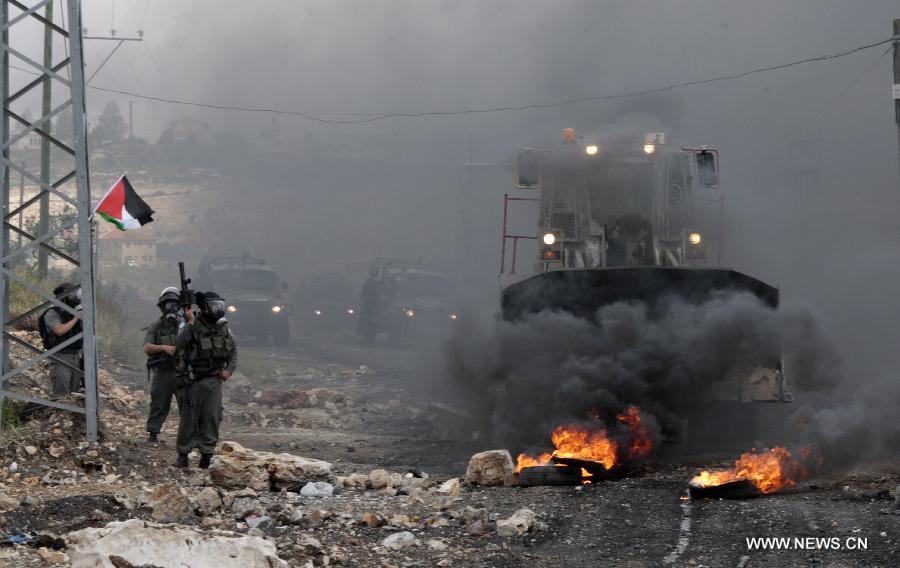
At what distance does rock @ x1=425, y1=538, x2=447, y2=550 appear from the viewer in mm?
6764

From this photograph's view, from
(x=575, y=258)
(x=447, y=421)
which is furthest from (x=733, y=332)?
(x=447, y=421)

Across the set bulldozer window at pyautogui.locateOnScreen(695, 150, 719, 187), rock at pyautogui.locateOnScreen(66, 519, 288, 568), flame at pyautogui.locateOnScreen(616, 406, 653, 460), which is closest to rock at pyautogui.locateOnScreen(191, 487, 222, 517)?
rock at pyautogui.locateOnScreen(66, 519, 288, 568)

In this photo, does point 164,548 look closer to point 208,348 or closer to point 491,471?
point 208,348

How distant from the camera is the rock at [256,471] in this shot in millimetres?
8477

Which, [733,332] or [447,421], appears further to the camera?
[447,421]

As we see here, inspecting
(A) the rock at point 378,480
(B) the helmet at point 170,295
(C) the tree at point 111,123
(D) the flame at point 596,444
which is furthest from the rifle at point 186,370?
(C) the tree at point 111,123

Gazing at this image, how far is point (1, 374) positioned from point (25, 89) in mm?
2650

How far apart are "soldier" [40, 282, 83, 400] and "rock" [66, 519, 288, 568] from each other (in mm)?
4413

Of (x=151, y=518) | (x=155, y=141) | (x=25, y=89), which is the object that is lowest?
(x=151, y=518)

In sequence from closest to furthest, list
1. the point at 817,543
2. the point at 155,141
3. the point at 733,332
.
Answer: the point at 817,543
the point at 733,332
the point at 155,141

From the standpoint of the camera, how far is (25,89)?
9.67 metres

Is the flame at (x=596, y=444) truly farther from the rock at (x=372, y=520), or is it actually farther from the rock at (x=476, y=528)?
the rock at (x=372, y=520)

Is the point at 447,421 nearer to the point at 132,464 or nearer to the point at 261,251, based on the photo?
the point at 132,464

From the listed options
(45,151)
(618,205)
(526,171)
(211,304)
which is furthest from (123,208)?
(45,151)
